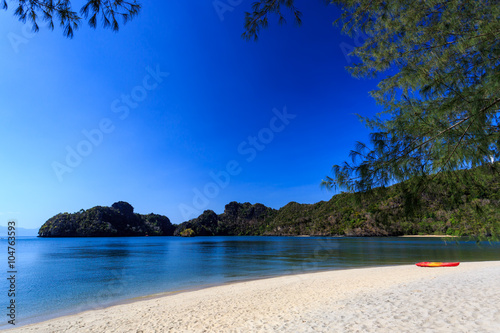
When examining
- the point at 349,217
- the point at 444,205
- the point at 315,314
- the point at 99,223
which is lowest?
the point at 315,314

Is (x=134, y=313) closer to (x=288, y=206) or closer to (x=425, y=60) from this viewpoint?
(x=425, y=60)

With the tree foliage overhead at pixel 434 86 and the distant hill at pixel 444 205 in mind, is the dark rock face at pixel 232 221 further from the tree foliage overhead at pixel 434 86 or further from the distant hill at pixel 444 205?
the tree foliage overhead at pixel 434 86

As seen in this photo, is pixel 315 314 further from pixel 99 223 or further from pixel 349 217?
pixel 99 223

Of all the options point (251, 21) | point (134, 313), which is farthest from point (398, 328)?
point (134, 313)

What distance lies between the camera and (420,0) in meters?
4.41

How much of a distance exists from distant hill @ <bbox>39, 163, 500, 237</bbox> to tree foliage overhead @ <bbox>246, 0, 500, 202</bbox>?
0.43 m

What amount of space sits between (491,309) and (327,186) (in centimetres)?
483

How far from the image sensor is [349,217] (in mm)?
112500

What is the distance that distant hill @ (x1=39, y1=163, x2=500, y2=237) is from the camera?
4.57 metres

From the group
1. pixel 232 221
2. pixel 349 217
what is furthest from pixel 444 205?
pixel 232 221

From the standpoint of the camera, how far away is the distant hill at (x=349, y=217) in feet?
15.0

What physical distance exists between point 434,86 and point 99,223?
179 metres

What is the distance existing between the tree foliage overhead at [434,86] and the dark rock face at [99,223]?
177510 millimetres

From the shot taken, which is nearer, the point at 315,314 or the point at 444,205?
the point at 444,205
